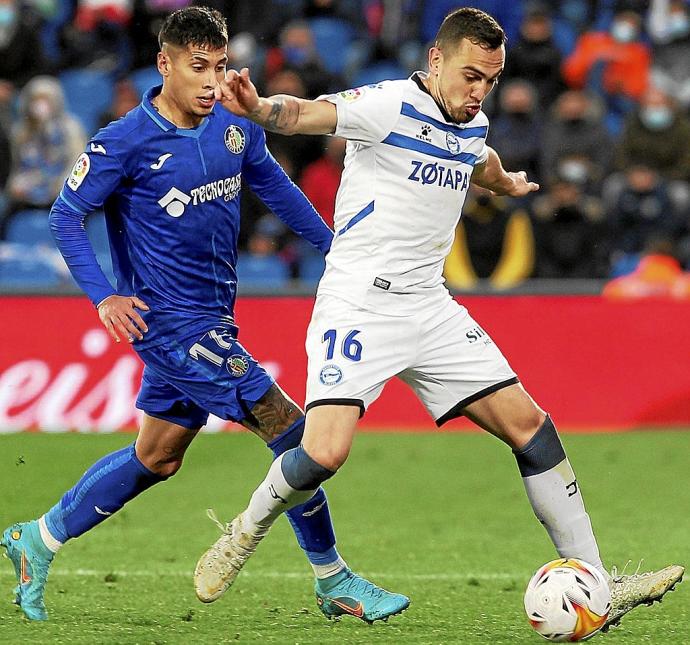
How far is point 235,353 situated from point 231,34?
10.00m

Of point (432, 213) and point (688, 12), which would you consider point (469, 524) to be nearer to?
point (432, 213)

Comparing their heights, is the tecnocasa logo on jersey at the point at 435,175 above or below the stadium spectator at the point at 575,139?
above

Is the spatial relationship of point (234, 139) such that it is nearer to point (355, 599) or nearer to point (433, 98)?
point (433, 98)

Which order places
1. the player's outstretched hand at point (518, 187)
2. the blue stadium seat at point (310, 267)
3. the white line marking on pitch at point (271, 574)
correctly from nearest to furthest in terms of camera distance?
the player's outstretched hand at point (518, 187)
the white line marking on pitch at point (271, 574)
the blue stadium seat at point (310, 267)

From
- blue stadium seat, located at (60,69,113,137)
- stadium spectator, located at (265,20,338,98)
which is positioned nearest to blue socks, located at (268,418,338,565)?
stadium spectator, located at (265,20,338,98)

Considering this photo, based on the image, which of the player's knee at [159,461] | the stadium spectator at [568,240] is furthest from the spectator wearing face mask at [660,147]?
the player's knee at [159,461]

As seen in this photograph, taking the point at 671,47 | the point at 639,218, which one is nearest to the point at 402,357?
the point at 639,218

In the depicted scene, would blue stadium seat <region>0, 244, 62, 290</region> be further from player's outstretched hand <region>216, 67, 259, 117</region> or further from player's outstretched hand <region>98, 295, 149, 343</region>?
player's outstretched hand <region>216, 67, 259, 117</region>

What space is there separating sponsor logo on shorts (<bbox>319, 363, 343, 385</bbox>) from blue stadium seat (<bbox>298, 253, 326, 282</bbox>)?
7904 mm

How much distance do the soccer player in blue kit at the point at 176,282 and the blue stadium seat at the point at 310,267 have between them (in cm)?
726

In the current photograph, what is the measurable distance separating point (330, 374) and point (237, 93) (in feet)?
3.73

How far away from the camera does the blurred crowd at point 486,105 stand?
13281mm

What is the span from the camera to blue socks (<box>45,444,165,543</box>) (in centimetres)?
611

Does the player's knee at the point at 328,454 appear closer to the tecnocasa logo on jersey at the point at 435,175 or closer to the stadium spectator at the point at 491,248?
the tecnocasa logo on jersey at the point at 435,175
